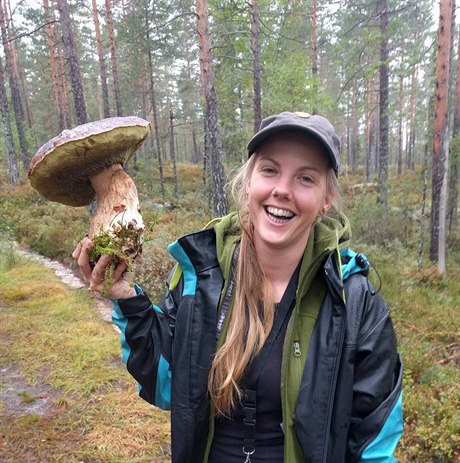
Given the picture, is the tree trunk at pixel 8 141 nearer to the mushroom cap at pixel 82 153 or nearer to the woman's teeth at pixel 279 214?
the mushroom cap at pixel 82 153

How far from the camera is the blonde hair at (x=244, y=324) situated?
1620 millimetres

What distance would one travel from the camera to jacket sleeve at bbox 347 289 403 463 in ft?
5.09

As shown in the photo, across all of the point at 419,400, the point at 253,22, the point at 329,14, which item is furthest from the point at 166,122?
the point at 419,400

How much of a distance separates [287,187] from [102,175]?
3.05ft

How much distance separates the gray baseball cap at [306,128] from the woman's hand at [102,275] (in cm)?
84

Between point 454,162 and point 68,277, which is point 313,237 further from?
point 454,162

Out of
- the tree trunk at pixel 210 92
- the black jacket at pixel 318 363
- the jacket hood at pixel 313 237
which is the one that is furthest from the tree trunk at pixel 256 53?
the black jacket at pixel 318 363

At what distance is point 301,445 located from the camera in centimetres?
155

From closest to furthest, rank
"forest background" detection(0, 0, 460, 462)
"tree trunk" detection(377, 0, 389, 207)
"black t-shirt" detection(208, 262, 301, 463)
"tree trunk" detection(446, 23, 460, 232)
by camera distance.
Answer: "black t-shirt" detection(208, 262, 301, 463), "forest background" detection(0, 0, 460, 462), "tree trunk" detection(446, 23, 460, 232), "tree trunk" detection(377, 0, 389, 207)

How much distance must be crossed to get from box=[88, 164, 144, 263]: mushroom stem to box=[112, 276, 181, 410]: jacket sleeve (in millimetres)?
215

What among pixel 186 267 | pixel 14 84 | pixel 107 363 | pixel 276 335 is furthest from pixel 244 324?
pixel 14 84

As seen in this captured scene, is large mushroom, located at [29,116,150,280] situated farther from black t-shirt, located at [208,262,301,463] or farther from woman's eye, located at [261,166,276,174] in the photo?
black t-shirt, located at [208,262,301,463]

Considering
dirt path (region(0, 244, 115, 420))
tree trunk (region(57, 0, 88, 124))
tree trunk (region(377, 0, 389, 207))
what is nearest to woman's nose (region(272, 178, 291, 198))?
dirt path (region(0, 244, 115, 420))

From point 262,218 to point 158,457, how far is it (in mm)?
2836
